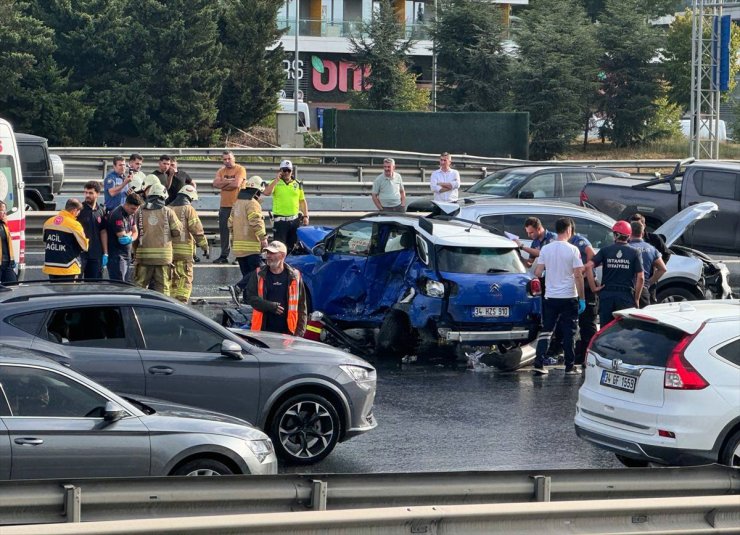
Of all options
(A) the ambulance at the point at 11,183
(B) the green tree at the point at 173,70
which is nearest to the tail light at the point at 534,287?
(A) the ambulance at the point at 11,183

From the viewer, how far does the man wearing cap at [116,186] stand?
18688mm

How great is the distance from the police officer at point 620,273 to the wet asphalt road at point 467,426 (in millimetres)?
1001

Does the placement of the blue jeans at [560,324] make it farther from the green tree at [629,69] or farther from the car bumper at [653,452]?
the green tree at [629,69]

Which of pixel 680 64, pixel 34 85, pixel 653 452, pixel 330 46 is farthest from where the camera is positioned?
pixel 330 46

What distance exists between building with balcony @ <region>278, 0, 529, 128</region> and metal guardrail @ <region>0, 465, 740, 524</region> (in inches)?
2412

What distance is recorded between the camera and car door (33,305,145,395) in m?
9.52

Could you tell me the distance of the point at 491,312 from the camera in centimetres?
1424

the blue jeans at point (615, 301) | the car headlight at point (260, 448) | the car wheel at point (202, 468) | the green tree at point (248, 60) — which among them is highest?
the green tree at point (248, 60)

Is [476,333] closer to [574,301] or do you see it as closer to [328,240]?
[574,301]

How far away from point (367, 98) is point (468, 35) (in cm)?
590

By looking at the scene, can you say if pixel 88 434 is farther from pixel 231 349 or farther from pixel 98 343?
pixel 231 349

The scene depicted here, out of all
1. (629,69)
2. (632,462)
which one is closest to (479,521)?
(632,462)

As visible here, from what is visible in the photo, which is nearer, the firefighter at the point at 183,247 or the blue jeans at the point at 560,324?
the blue jeans at the point at 560,324

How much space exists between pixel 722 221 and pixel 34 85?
35.7 meters
